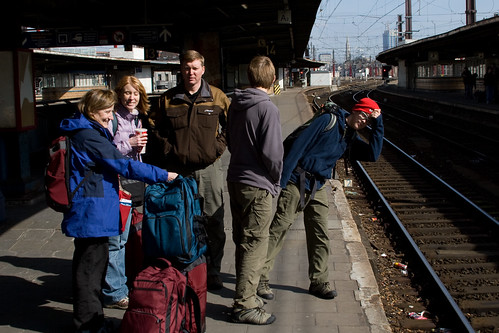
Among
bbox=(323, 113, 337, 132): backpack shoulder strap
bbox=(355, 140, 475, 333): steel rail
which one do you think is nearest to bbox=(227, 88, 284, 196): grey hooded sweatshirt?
bbox=(323, 113, 337, 132): backpack shoulder strap

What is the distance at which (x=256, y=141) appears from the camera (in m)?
4.21

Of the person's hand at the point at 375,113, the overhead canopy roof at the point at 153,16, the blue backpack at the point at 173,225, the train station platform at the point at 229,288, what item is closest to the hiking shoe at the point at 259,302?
the train station platform at the point at 229,288

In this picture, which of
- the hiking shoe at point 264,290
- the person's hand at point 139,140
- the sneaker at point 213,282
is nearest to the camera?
the person's hand at point 139,140

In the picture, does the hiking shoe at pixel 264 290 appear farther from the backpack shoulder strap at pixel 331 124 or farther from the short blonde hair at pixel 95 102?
the short blonde hair at pixel 95 102

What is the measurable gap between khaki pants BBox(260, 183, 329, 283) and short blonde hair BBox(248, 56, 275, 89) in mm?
826

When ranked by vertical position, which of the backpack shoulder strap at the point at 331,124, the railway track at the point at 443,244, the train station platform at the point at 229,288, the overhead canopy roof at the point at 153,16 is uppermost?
the overhead canopy roof at the point at 153,16

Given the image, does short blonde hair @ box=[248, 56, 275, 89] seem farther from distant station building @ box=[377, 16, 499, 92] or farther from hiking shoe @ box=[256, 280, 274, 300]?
distant station building @ box=[377, 16, 499, 92]

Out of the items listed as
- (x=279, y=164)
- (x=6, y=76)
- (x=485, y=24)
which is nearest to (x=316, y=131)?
(x=279, y=164)

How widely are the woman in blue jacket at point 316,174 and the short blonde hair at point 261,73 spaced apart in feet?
1.76

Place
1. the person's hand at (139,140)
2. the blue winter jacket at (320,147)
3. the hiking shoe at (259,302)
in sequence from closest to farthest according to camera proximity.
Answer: the hiking shoe at (259,302)
the blue winter jacket at (320,147)
the person's hand at (139,140)

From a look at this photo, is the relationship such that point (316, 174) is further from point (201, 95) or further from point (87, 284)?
point (87, 284)

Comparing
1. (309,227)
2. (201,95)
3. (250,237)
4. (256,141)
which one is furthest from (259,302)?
(201,95)

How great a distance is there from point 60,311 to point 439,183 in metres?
8.29

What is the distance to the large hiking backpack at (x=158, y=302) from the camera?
357cm
